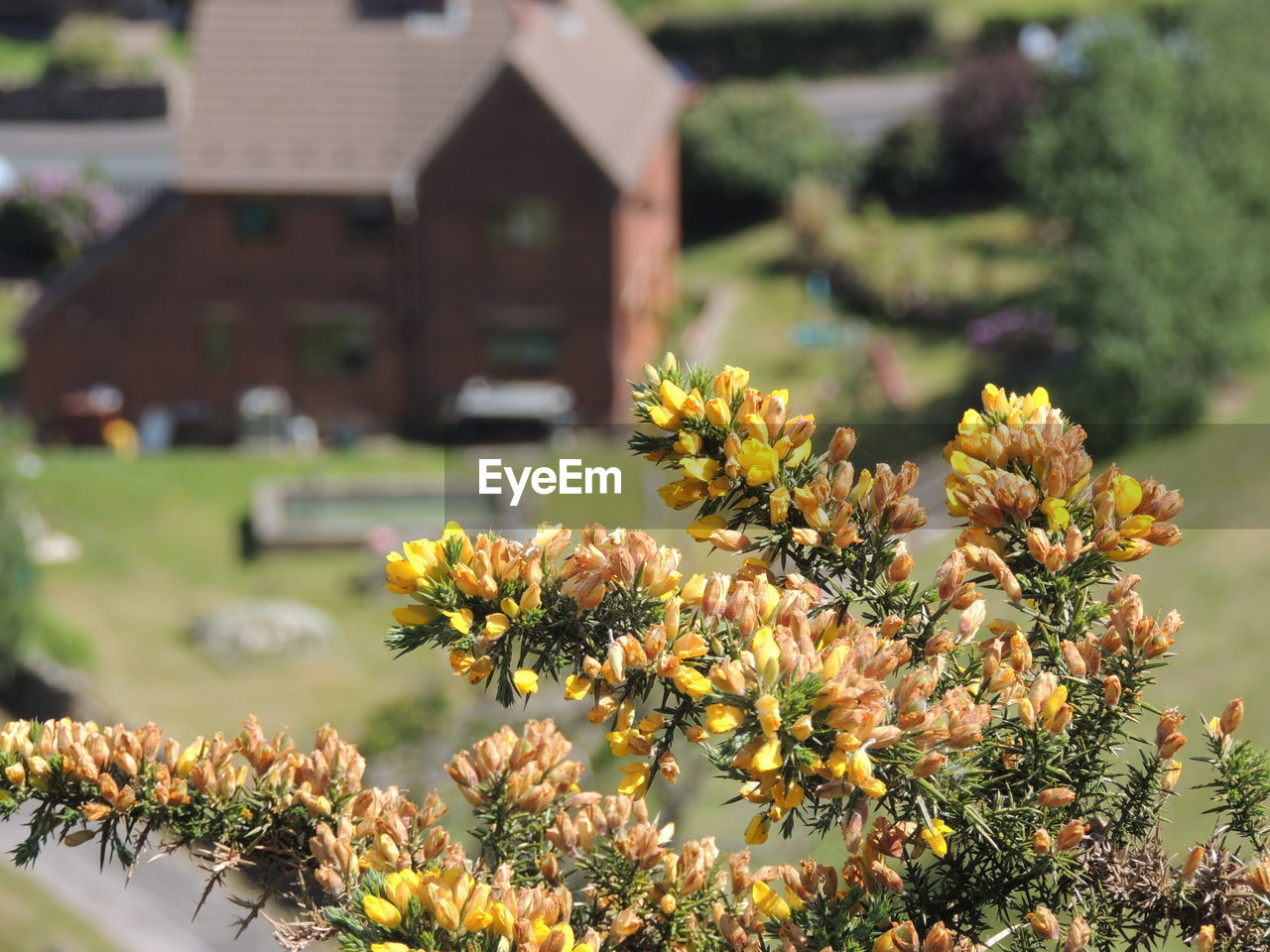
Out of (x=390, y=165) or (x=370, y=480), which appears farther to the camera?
(x=390, y=165)

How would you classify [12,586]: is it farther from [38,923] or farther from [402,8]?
[402,8]

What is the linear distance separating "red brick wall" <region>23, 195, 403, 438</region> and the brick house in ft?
0.16

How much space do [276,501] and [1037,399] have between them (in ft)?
103

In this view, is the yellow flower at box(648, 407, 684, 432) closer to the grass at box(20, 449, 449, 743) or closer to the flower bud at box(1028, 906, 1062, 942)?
the flower bud at box(1028, 906, 1062, 942)

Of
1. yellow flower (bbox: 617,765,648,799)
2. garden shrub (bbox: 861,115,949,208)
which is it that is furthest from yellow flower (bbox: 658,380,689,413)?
garden shrub (bbox: 861,115,949,208)

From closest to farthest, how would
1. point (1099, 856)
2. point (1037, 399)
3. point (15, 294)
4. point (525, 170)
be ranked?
point (1099, 856) → point (1037, 399) → point (525, 170) → point (15, 294)

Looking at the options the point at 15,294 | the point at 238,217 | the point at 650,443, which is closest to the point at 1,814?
the point at 650,443

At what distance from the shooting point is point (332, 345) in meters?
41.0

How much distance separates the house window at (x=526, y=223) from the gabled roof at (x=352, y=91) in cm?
170

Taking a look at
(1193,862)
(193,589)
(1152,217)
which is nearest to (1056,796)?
(1193,862)

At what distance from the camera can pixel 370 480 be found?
3584 centimetres

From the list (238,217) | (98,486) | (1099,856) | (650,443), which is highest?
(650,443)

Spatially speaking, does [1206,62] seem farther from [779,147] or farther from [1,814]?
[1,814]

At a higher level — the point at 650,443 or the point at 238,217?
the point at 650,443
